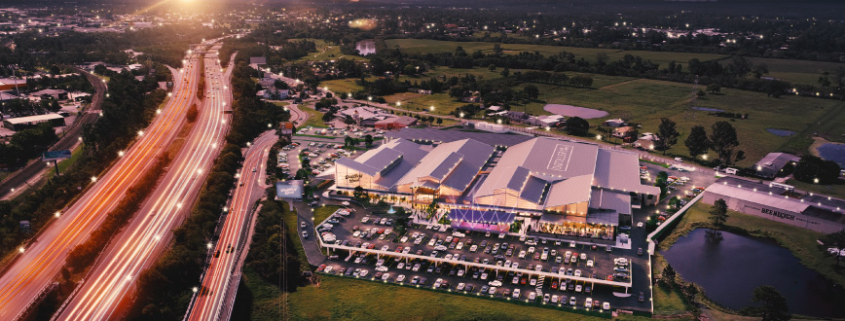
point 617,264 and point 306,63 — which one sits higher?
point 306,63

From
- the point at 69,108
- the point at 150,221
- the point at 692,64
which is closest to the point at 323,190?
the point at 150,221

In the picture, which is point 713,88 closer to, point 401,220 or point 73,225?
point 401,220

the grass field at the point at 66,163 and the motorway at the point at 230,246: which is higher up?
the grass field at the point at 66,163

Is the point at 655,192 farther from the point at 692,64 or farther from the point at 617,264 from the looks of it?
the point at 692,64

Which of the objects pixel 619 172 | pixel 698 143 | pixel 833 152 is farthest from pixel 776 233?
pixel 833 152

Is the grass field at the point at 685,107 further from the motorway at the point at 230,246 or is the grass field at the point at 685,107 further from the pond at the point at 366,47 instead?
the pond at the point at 366,47

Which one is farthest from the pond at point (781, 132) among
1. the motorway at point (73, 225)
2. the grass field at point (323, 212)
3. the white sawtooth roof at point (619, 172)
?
the motorway at point (73, 225)
